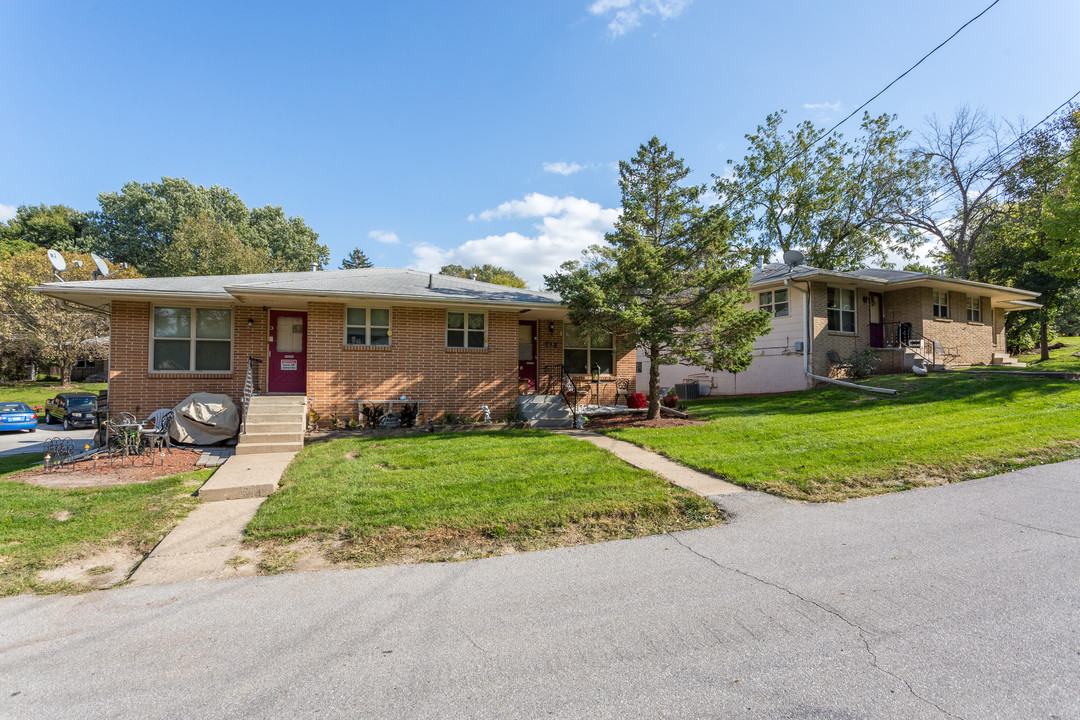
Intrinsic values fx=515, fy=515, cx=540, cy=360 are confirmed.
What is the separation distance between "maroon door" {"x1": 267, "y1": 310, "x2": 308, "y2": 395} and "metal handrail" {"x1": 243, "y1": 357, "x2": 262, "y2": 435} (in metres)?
0.28

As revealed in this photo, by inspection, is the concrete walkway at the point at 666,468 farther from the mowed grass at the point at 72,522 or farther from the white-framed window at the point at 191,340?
the white-framed window at the point at 191,340

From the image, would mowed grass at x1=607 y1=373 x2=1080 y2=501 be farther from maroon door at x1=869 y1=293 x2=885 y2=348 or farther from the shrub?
maroon door at x1=869 y1=293 x2=885 y2=348

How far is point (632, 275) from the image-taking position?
37.1ft

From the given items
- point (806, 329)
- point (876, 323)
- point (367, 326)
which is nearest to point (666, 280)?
point (367, 326)

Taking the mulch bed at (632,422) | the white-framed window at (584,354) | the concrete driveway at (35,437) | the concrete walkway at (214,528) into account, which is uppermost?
the white-framed window at (584,354)

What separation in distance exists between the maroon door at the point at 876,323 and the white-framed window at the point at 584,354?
425 inches

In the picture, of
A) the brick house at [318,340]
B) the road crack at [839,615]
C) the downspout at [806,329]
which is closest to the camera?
the road crack at [839,615]

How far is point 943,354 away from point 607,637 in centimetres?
2229

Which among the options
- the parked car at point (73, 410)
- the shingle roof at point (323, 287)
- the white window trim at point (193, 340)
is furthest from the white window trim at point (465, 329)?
the parked car at point (73, 410)

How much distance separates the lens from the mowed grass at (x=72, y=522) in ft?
15.2

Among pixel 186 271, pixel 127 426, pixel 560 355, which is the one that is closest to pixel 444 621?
pixel 127 426

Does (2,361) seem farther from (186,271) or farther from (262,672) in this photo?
(262,672)

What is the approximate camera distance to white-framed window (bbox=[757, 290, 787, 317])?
18250 millimetres

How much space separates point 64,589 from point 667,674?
4.83 m
